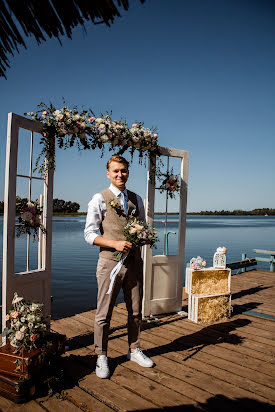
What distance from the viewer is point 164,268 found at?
4348 millimetres

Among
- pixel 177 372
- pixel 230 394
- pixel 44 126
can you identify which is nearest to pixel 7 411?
pixel 177 372

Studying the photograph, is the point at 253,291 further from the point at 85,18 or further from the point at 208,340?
the point at 85,18

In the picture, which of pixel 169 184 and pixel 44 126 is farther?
pixel 169 184

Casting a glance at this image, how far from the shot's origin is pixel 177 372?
9.09 feet

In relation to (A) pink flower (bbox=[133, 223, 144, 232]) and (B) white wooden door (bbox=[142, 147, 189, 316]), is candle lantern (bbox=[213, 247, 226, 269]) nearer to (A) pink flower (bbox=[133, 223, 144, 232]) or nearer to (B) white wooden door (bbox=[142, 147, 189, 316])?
(B) white wooden door (bbox=[142, 147, 189, 316])

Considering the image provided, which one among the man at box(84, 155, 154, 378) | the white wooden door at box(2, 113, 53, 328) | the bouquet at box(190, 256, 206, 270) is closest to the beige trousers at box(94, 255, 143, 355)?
the man at box(84, 155, 154, 378)

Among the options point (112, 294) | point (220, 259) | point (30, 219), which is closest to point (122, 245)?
point (112, 294)

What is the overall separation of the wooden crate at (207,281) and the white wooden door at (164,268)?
0.69 feet

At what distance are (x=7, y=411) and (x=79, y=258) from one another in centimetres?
1072

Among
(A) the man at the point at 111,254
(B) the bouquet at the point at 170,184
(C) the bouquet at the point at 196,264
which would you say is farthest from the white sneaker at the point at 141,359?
(B) the bouquet at the point at 170,184

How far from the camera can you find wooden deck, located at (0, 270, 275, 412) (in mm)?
2289

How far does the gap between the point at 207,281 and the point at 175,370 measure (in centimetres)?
176

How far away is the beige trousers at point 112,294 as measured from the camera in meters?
2.63

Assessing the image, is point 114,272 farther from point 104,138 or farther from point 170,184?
point 170,184
